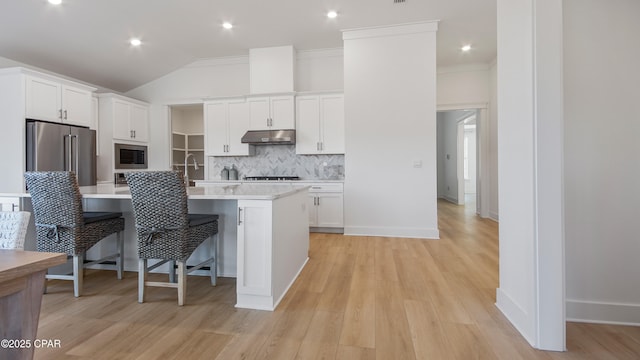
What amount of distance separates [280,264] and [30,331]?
1.53 m

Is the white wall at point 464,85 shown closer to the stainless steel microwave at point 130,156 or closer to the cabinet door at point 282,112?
the cabinet door at point 282,112

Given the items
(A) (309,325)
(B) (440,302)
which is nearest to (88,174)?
(A) (309,325)

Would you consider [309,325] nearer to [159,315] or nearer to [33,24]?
[159,315]

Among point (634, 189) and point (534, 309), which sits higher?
point (634, 189)

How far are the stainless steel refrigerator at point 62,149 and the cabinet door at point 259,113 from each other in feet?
7.97

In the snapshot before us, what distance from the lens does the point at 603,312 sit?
1826 mm

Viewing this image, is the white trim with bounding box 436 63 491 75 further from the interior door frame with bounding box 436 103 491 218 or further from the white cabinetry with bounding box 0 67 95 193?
the white cabinetry with bounding box 0 67 95 193

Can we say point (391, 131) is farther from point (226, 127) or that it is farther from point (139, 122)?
point (139, 122)

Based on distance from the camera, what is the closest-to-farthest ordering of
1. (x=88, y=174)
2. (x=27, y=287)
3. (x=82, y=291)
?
(x=27, y=287) < (x=82, y=291) < (x=88, y=174)

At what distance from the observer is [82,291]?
2.33 meters

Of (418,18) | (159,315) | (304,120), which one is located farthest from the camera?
(304,120)

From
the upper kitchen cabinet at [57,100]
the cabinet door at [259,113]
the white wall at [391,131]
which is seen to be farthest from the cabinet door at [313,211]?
the upper kitchen cabinet at [57,100]

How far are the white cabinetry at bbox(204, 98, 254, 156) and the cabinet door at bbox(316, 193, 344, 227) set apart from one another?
167 cm

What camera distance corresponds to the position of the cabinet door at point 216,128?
516 centimetres
